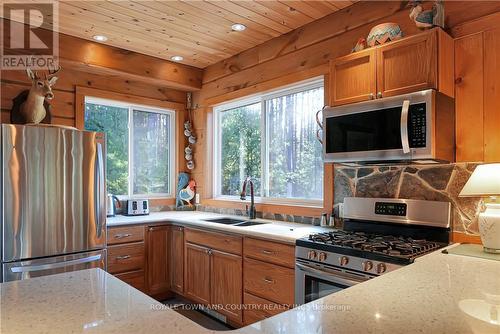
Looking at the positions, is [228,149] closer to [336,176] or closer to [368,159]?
[336,176]

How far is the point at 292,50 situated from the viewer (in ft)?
10.0

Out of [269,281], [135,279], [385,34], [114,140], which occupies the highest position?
[385,34]

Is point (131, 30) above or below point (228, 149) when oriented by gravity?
above

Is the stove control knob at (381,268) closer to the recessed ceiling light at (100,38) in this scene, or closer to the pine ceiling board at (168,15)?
the pine ceiling board at (168,15)

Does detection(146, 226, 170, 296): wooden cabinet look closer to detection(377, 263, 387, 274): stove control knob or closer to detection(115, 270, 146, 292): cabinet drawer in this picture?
detection(115, 270, 146, 292): cabinet drawer

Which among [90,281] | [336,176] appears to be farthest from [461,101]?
[90,281]

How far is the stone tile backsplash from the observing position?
2.00 meters

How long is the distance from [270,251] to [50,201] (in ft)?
5.58

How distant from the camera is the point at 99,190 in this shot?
108 inches

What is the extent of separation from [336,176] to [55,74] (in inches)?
112

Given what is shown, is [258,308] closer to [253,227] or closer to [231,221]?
[253,227]

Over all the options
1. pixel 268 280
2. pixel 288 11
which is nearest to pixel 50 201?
pixel 268 280

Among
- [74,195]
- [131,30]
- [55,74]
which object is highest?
[131,30]

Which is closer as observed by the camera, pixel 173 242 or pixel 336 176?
pixel 336 176
